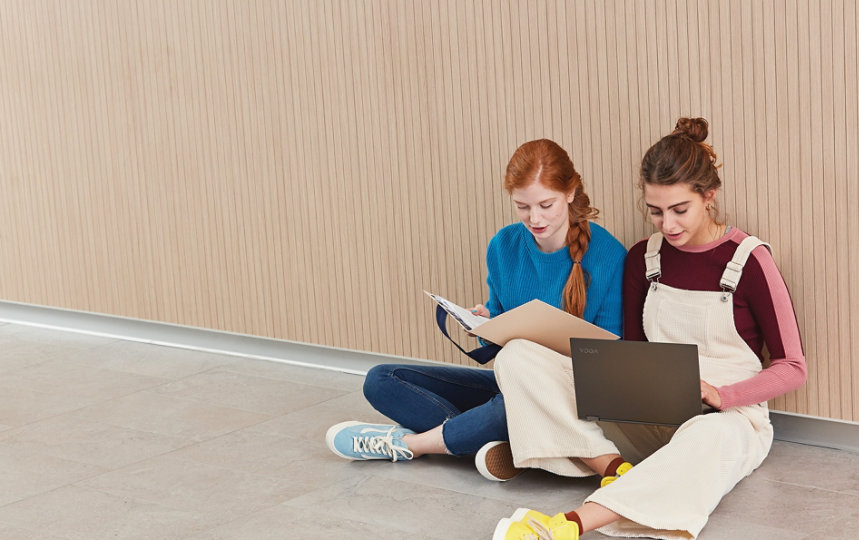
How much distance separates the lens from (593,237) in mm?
2611

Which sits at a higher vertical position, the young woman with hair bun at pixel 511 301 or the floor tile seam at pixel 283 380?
the young woman with hair bun at pixel 511 301

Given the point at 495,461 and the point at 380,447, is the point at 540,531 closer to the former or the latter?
the point at 495,461

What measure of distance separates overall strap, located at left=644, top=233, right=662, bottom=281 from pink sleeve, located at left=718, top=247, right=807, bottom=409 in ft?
0.70

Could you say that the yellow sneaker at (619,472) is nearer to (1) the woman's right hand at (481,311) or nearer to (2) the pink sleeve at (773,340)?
(2) the pink sleeve at (773,340)

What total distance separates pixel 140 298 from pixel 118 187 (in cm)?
46

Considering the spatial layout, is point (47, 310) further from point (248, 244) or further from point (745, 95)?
point (745, 95)

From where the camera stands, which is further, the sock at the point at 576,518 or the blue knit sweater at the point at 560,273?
the blue knit sweater at the point at 560,273

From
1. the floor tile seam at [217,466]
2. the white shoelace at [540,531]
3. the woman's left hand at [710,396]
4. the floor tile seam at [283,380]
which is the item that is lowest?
the floor tile seam at [283,380]

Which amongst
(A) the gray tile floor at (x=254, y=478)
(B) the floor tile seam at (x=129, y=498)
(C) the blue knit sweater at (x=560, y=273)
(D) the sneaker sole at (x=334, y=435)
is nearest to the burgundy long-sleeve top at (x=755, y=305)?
(C) the blue knit sweater at (x=560, y=273)

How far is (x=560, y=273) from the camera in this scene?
260 centimetres

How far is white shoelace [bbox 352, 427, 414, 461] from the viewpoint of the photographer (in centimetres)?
267

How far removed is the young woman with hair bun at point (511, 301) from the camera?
2500 millimetres

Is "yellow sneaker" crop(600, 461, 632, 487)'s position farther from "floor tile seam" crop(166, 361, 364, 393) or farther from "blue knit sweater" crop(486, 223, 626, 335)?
"floor tile seam" crop(166, 361, 364, 393)

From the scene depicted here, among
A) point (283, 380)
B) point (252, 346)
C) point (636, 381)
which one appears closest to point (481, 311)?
point (636, 381)
